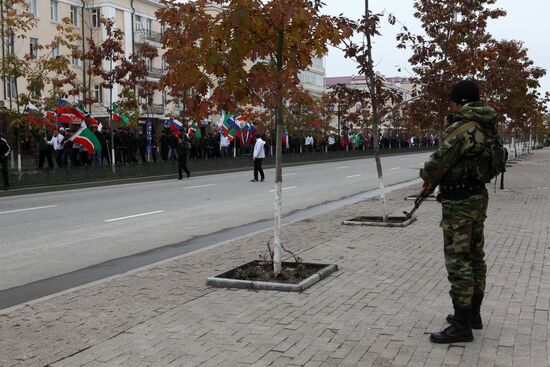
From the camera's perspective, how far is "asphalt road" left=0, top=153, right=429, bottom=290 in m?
8.91

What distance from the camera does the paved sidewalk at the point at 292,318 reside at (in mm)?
4504

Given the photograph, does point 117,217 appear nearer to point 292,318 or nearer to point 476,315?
point 292,318

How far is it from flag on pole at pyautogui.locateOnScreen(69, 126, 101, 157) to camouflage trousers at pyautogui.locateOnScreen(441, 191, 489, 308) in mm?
24187

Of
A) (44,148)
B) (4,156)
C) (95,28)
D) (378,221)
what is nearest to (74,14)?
(95,28)

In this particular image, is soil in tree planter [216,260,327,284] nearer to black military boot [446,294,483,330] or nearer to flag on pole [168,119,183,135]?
black military boot [446,294,483,330]

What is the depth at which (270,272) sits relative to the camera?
23.3 ft

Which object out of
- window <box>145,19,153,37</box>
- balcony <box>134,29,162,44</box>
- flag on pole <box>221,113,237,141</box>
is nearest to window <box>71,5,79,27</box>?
balcony <box>134,29,162,44</box>

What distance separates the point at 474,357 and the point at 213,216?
9.46m

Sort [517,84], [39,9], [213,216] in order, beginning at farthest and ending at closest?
1. [39,9]
2. [517,84]
3. [213,216]

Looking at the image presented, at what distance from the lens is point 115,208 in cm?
1518

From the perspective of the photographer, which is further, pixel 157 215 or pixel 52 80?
pixel 52 80

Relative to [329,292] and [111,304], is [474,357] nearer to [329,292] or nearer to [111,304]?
[329,292]

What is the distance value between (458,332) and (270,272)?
2.76m

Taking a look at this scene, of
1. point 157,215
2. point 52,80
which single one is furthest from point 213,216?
point 52,80
